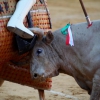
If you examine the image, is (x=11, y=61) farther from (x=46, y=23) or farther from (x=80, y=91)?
(x=80, y=91)

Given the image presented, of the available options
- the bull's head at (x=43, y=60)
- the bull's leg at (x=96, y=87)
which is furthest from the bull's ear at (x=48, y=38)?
the bull's leg at (x=96, y=87)

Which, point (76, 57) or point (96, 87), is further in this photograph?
point (76, 57)

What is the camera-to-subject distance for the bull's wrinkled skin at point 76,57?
5.80 metres

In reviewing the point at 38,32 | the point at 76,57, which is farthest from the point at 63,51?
the point at 38,32

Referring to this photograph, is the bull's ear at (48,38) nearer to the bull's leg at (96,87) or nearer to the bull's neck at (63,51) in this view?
the bull's neck at (63,51)

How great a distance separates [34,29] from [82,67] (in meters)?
0.71

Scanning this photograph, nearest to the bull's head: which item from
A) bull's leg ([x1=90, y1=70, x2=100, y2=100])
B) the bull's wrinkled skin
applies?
the bull's wrinkled skin

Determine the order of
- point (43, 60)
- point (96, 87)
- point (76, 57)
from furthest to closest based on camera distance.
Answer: point (43, 60) → point (76, 57) → point (96, 87)

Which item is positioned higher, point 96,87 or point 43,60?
point 43,60

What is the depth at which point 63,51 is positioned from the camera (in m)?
6.04

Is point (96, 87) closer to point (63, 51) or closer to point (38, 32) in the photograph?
point (63, 51)

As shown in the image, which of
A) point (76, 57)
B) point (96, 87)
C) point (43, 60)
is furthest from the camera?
point (43, 60)

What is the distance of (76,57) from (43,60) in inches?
15.8

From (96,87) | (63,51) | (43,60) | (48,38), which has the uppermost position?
(48,38)
